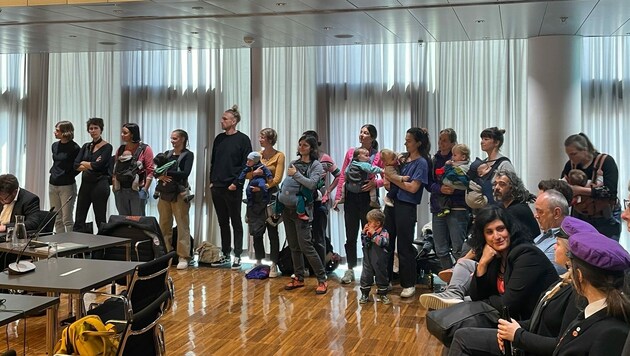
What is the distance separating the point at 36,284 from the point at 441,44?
618 centimetres

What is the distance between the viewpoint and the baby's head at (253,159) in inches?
304

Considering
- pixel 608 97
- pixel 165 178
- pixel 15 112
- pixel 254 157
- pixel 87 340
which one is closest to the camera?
pixel 87 340

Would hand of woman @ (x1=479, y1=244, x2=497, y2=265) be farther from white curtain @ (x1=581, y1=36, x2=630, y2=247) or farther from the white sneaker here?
the white sneaker

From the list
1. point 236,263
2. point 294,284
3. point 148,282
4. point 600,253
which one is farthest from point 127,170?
point 600,253

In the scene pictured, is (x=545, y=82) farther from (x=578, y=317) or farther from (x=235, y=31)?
(x=578, y=317)

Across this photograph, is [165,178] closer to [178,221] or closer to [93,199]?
[178,221]

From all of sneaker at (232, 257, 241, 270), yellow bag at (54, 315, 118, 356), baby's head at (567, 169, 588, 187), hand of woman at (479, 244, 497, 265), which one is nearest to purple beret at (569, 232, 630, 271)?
hand of woman at (479, 244, 497, 265)

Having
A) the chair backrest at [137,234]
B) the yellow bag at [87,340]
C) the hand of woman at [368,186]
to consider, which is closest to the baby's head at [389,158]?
the hand of woman at [368,186]

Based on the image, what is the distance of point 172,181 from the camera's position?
324 inches

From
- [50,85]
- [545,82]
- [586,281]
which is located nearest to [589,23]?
[545,82]

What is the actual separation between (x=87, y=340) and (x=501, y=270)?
2.39m

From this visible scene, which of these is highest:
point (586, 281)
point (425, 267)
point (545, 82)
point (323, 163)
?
point (545, 82)

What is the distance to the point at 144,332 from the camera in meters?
3.68

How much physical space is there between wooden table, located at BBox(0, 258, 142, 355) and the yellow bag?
0.85 ft
